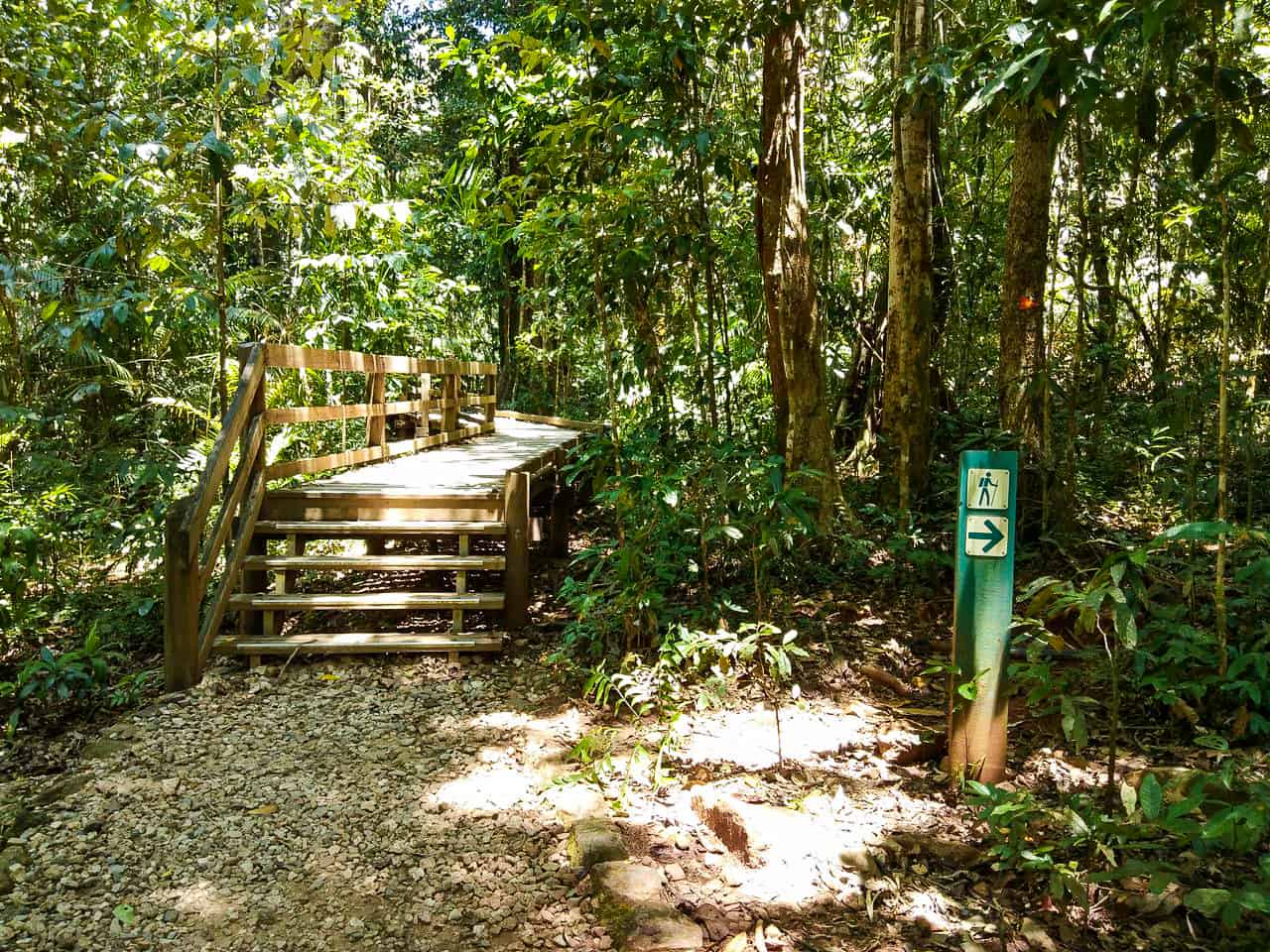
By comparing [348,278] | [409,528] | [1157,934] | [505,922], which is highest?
[348,278]

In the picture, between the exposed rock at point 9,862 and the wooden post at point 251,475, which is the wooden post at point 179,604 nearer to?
the wooden post at point 251,475

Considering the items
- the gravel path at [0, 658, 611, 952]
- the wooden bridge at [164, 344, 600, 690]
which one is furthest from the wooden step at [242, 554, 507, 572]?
the gravel path at [0, 658, 611, 952]

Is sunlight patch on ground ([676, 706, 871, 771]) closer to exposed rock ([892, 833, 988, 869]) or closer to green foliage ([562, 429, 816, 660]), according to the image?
green foliage ([562, 429, 816, 660])

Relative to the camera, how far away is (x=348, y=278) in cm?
958

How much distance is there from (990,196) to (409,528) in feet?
24.5

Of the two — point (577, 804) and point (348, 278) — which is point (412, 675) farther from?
point (348, 278)

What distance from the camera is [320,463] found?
6617mm

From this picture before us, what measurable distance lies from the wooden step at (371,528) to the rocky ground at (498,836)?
4.39 feet

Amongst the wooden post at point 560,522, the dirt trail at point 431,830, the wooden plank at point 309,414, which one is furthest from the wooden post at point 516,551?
the wooden post at point 560,522

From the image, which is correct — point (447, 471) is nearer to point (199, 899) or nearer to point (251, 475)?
point (251, 475)

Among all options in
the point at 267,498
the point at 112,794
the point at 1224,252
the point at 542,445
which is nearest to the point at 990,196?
the point at 542,445

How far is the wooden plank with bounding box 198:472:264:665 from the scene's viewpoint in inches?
207

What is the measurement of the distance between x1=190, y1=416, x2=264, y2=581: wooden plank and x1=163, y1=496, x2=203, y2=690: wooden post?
86mm

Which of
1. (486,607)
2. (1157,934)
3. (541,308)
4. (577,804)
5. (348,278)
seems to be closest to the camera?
(1157,934)
